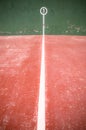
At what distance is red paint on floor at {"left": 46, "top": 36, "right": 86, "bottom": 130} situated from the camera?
101 inches

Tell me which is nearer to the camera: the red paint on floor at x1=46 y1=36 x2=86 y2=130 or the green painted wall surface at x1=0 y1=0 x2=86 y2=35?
the red paint on floor at x1=46 y1=36 x2=86 y2=130

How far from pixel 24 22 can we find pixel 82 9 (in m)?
3.93

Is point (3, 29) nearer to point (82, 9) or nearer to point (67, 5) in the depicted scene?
point (67, 5)

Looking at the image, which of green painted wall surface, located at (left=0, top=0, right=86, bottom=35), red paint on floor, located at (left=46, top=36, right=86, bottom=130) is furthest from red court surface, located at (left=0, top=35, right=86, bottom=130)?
green painted wall surface, located at (left=0, top=0, right=86, bottom=35)

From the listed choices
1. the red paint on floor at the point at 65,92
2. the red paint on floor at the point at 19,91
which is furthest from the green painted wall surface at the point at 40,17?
the red paint on floor at the point at 65,92

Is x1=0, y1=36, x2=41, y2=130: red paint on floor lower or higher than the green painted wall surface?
lower

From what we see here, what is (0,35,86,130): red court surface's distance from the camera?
256 centimetres

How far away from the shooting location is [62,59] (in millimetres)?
5758

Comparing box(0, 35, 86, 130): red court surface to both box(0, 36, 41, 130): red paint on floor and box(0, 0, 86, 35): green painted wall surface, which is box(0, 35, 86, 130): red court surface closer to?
box(0, 36, 41, 130): red paint on floor

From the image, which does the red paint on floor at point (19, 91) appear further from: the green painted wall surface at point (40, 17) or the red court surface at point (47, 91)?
the green painted wall surface at point (40, 17)

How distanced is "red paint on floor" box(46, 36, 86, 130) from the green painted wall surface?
522cm

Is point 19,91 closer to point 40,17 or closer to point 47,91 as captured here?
point 47,91

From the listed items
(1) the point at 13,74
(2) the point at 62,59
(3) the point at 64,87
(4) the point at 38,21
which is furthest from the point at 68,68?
(4) the point at 38,21

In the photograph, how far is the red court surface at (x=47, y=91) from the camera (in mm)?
2562
